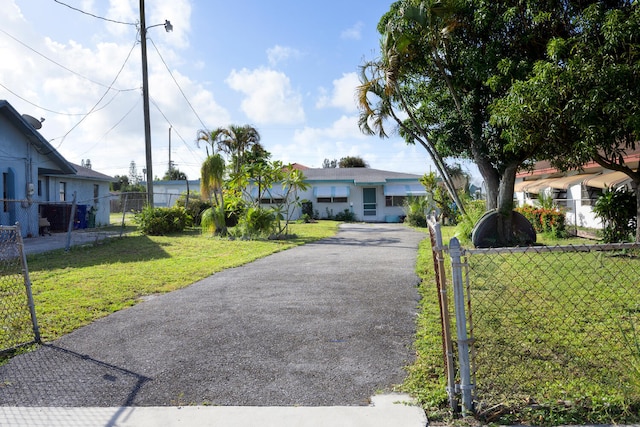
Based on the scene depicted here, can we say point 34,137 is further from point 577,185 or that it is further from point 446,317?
point 577,185

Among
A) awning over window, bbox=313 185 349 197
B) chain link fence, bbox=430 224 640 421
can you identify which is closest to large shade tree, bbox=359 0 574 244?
chain link fence, bbox=430 224 640 421

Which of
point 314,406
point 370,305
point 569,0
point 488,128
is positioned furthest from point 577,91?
point 314,406

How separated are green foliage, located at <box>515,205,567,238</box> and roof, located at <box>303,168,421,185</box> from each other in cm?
1415

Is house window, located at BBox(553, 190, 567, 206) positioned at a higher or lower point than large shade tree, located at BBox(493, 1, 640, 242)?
lower

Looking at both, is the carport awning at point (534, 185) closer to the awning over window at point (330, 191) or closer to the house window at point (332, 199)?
the awning over window at point (330, 191)

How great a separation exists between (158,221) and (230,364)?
15559 mm

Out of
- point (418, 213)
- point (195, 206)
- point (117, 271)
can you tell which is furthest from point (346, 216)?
point (117, 271)

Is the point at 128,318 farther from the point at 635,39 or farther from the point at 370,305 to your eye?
the point at 635,39

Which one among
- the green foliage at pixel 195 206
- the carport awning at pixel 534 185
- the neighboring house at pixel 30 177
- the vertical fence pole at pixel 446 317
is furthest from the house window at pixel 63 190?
the vertical fence pole at pixel 446 317

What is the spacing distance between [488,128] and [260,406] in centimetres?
1137

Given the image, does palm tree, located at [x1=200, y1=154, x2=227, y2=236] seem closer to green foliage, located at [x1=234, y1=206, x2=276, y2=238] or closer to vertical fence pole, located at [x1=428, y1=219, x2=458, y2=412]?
green foliage, located at [x1=234, y1=206, x2=276, y2=238]

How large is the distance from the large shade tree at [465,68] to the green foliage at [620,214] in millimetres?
2131

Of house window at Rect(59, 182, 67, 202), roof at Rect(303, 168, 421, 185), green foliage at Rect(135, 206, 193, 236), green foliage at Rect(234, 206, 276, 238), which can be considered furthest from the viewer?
roof at Rect(303, 168, 421, 185)

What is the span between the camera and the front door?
32.9 m
